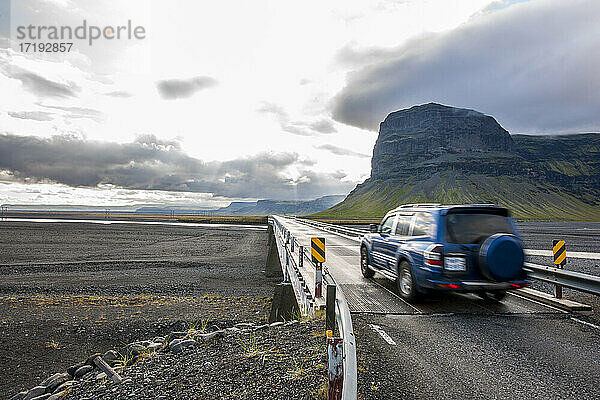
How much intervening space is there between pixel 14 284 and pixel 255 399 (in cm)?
1655

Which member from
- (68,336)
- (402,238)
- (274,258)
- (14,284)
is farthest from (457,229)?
(14,284)

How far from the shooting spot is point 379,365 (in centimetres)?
444

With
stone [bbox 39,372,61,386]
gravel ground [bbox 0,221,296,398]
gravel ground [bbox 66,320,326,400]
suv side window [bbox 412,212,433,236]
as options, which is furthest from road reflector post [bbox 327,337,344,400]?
gravel ground [bbox 0,221,296,398]

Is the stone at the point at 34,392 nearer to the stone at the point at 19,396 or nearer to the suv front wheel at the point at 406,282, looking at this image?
the stone at the point at 19,396

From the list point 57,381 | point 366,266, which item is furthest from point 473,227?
point 57,381

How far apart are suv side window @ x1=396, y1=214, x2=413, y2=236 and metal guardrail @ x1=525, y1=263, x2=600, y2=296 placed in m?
2.43

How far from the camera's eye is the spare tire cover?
6.36 metres

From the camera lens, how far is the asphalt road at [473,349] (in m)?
3.88

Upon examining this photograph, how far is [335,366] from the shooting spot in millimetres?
2924

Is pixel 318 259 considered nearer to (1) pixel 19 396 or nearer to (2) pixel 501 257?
(2) pixel 501 257

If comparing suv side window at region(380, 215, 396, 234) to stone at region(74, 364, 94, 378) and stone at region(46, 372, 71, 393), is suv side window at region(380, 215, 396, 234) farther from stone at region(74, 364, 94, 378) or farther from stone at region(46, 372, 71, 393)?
stone at region(46, 372, 71, 393)

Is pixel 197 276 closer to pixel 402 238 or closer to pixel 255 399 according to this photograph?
pixel 402 238

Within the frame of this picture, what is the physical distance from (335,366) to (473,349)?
3.11m

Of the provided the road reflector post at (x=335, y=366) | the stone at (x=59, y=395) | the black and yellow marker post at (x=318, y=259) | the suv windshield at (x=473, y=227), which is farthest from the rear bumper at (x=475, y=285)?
the stone at (x=59, y=395)
